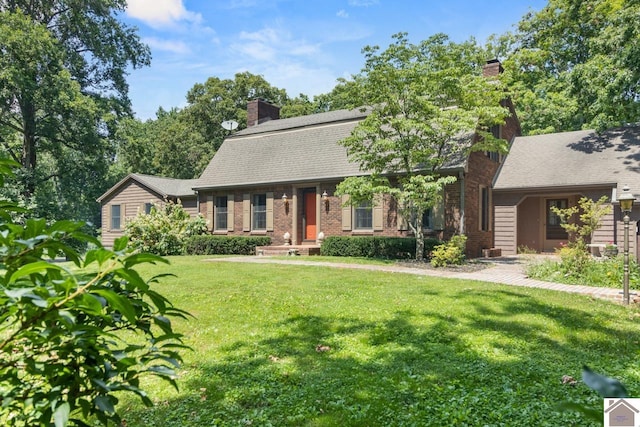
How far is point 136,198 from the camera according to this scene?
74.1ft

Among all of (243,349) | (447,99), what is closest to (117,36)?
(447,99)

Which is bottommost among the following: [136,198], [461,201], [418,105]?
[461,201]

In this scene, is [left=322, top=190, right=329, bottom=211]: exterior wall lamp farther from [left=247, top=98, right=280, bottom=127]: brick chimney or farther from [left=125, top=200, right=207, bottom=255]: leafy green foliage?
[left=247, top=98, right=280, bottom=127]: brick chimney

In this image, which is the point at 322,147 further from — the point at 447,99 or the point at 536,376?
the point at 536,376

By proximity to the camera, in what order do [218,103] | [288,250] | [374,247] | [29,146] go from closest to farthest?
[374,247], [288,250], [29,146], [218,103]

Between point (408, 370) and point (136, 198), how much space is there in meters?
21.5

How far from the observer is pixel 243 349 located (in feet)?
16.0

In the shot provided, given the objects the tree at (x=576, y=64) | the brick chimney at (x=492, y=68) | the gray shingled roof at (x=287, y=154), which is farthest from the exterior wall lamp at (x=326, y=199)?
the brick chimney at (x=492, y=68)

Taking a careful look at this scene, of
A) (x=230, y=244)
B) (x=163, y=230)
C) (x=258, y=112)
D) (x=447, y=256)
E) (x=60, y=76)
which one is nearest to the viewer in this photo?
(x=447, y=256)

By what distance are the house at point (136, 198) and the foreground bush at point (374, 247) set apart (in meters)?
9.13

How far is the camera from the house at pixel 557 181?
49.2ft

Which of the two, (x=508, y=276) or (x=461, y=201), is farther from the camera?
(x=461, y=201)

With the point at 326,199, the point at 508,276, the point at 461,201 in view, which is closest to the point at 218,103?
the point at 326,199

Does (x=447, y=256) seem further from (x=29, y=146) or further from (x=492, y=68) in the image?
(x=29, y=146)
